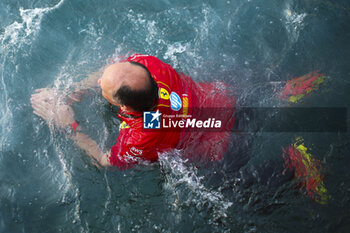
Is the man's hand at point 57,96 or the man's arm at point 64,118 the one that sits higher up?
the man's hand at point 57,96

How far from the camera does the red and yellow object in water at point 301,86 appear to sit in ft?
10.9

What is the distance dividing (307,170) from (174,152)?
1.40m

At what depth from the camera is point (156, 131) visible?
8.04 feet

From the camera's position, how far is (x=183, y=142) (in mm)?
2805

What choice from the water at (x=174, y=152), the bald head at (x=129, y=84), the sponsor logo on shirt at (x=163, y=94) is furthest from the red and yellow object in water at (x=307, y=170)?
the bald head at (x=129, y=84)

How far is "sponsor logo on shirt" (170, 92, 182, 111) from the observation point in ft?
8.12

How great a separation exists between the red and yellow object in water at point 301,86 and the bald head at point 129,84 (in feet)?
6.08

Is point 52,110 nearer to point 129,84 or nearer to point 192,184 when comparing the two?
point 129,84

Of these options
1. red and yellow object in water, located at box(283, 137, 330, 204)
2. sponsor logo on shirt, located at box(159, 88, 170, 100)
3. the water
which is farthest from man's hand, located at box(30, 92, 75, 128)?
red and yellow object in water, located at box(283, 137, 330, 204)

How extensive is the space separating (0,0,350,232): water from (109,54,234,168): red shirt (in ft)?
0.91

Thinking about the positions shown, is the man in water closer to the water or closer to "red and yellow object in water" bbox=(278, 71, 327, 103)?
the water

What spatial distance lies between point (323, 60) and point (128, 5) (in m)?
2.85

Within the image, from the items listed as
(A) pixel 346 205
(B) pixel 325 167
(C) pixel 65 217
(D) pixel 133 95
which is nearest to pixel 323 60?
(B) pixel 325 167

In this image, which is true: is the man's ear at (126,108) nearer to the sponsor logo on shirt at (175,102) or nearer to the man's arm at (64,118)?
the sponsor logo on shirt at (175,102)
